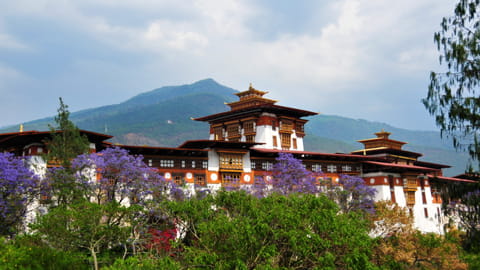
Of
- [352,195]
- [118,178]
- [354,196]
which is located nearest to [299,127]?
[352,195]

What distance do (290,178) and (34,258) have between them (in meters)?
28.6

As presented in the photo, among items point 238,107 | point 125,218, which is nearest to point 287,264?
point 125,218

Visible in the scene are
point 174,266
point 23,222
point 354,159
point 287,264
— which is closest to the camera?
point 174,266

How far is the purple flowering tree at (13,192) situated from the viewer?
1283 inches

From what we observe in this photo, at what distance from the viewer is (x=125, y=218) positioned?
3259 centimetres

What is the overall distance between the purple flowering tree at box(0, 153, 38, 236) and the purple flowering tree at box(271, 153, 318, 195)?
893 inches

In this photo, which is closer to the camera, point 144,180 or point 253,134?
point 144,180

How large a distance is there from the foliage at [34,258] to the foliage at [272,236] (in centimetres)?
664

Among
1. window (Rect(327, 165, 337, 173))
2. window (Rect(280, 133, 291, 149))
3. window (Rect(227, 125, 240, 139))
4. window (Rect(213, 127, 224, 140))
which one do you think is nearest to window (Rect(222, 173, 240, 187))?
window (Rect(327, 165, 337, 173))

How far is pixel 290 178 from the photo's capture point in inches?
1863

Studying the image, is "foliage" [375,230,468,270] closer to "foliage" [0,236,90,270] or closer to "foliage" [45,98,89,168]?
"foliage" [0,236,90,270]

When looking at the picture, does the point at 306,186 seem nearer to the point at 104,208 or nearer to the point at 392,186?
the point at 392,186

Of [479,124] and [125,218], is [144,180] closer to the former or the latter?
[125,218]

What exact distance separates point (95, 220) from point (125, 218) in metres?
5.13
